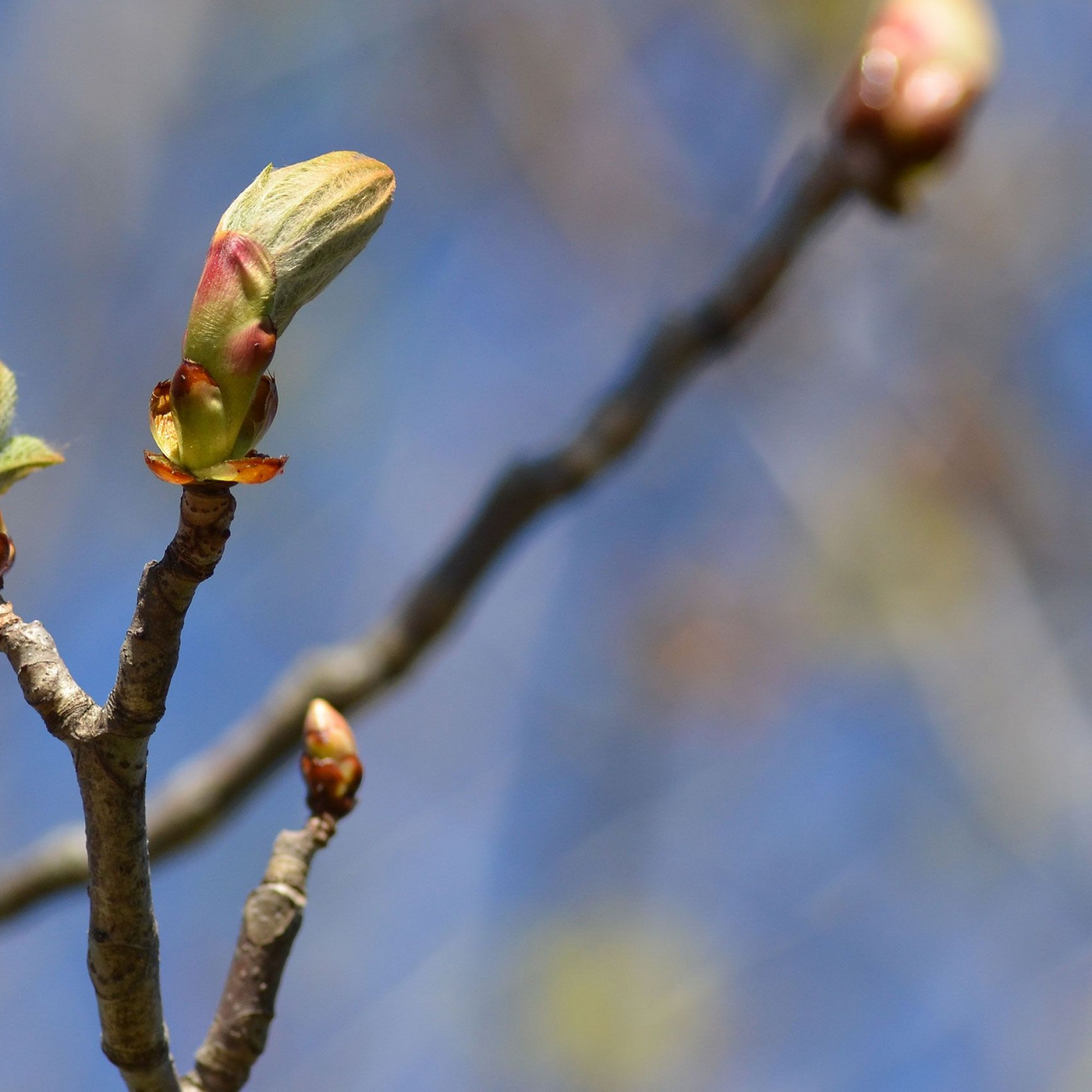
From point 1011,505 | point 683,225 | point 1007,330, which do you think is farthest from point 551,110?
point 1011,505

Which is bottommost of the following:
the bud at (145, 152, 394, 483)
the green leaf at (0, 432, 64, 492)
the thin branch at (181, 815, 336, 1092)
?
the thin branch at (181, 815, 336, 1092)

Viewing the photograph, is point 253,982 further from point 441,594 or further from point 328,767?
point 441,594

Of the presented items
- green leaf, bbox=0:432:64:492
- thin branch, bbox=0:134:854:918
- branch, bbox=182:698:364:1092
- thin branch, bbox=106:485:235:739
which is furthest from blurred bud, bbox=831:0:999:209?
branch, bbox=182:698:364:1092

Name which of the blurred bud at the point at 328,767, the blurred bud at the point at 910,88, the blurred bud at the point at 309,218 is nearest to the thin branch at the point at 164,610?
the blurred bud at the point at 309,218

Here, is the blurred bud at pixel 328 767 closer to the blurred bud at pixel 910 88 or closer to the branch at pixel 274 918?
the branch at pixel 274 918

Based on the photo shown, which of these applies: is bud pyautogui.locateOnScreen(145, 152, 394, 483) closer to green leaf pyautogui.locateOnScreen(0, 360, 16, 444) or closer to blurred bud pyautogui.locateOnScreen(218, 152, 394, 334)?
blurred bud pyautogui.locateOnScreen(218, 152, 394, 334)

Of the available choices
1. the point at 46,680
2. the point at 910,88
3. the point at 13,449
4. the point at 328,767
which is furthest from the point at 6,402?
the point at 910,88
